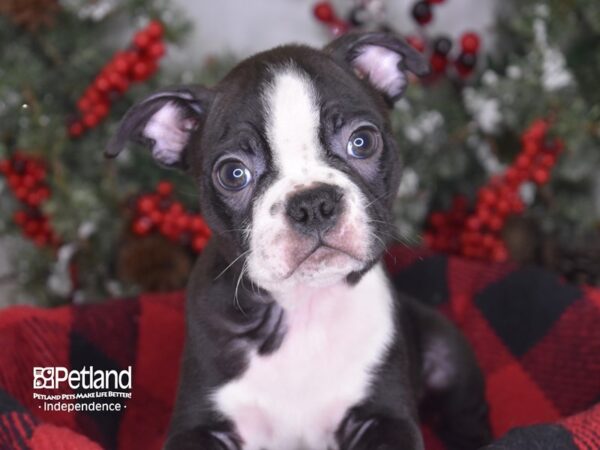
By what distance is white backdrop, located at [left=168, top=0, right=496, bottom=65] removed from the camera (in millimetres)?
3764

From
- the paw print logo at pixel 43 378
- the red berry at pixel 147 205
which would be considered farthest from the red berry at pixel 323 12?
the paw print logo at pixel 43 378

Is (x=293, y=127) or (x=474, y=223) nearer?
(x=293, y=127)

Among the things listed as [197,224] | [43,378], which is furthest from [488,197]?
[43,378]

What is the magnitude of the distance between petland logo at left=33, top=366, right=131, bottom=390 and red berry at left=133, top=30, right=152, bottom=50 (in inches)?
53.0

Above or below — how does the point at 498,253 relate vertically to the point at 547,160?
below

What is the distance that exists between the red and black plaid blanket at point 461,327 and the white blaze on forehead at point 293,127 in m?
0.95

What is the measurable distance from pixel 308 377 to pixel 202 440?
0.96 ft

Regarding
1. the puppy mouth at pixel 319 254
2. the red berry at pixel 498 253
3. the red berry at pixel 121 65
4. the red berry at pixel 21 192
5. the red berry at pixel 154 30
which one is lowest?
the red berry at pixel 498 253

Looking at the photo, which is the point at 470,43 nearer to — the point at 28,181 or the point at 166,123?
the point at 166,123

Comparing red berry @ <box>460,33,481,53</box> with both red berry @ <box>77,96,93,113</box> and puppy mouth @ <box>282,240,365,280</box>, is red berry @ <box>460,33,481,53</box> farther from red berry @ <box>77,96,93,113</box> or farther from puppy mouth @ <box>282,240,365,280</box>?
puppy mouth @ <box>282,240,365,280</box>

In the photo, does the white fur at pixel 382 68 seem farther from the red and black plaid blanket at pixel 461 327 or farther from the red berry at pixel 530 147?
the red berry at pixel 530 147

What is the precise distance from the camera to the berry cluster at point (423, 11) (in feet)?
11.1

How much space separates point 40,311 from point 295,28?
1929mm

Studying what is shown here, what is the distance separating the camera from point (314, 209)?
1625 mm
